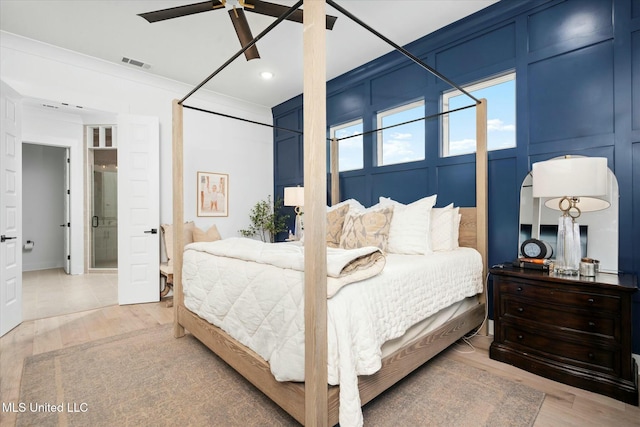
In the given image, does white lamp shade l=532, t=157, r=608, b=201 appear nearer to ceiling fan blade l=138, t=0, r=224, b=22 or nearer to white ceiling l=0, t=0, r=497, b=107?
white ceiling l=0, t=0, r=497, b=107

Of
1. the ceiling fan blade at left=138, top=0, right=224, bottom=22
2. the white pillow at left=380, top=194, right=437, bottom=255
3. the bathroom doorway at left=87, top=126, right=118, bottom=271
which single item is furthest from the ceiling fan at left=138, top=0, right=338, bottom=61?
the bathroom doorway at left=87, top=126, right=118, bottom=271

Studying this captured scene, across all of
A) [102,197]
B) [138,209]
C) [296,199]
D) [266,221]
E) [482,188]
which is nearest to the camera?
[482,188]

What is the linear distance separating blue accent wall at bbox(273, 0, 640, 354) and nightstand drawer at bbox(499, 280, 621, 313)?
58cm

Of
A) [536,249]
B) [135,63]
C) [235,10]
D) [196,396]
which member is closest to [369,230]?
[536,249]

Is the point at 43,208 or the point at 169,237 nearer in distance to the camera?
the point at 169,237

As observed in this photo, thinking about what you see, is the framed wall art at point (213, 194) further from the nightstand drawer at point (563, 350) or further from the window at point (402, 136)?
the nightstand drawer at point (563, 350)

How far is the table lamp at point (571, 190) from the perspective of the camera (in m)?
1.93

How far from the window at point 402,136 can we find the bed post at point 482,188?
0.79m

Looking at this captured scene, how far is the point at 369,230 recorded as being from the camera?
2.80 metres

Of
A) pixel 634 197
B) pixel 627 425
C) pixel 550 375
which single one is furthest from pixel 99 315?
pixel 634 197

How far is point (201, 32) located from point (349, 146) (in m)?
2.26

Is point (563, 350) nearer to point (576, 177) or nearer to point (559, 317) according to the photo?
point (559, 317)

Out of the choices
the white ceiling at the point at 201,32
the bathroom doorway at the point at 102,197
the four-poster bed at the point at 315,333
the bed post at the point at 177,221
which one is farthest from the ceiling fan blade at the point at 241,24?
the bathroom doorway at the point at 102,197

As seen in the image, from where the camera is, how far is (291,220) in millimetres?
5207
